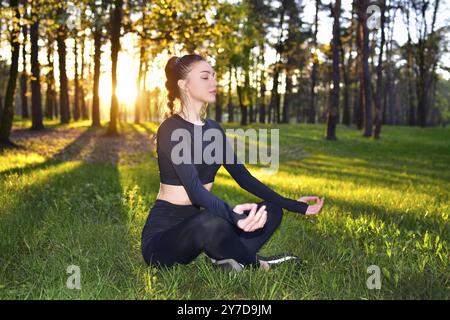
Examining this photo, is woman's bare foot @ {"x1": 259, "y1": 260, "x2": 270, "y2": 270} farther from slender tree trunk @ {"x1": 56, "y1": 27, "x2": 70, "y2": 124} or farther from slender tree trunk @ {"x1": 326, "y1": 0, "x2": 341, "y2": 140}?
slender tree trunk @ {"x1": 56, "y1": 27, "x2": 70, "y2": 124}

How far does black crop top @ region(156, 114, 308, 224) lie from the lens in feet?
10.8

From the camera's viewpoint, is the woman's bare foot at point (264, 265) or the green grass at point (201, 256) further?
the woman's bare foot at point (264, 265)

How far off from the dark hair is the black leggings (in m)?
0.95

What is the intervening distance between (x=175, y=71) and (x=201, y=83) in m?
0.26

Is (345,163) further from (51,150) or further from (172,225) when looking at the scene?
(172,225)

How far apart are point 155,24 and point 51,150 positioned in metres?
6.78

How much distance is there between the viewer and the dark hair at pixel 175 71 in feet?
12.0

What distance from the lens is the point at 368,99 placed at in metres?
24.1

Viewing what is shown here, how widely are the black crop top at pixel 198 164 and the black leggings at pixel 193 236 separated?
0.55 ft

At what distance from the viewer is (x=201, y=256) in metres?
4.56

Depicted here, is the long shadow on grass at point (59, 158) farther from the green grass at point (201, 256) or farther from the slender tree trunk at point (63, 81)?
the slender tree trunk at point (63, 81)

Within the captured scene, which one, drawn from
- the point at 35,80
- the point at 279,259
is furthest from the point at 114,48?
the point at 279,259

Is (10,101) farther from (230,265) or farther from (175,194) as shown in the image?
(230,265)

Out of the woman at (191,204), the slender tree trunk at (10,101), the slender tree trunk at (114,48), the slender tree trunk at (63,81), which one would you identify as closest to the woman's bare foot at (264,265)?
the woman at (191,204)
